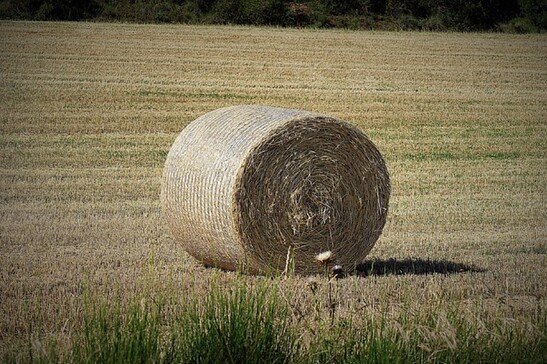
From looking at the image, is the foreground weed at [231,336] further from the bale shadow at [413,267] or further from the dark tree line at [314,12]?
the dark tree line at [314,12]

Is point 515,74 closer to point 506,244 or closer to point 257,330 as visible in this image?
point 506,244

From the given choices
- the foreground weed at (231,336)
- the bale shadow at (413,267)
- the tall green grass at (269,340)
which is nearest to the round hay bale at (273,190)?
the bale shadow at (413,267)

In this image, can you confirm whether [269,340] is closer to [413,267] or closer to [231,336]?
[231,336]

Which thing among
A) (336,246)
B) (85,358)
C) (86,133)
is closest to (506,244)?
(336,246)

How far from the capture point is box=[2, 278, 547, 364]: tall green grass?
4812mm

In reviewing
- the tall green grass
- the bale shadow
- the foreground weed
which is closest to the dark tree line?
the bale shadow

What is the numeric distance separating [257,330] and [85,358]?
2.98 feet

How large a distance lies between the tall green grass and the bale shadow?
2.76 metres

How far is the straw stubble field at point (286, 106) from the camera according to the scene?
7.21 meters

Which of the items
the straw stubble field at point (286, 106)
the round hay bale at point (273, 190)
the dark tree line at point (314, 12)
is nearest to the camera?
the straw stubble field at point (286, 106)

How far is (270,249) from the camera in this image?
796 centimetres

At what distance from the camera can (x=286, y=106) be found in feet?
63.8

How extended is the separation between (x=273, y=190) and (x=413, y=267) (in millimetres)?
1440

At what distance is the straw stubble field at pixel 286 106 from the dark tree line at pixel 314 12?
9.34 feet
